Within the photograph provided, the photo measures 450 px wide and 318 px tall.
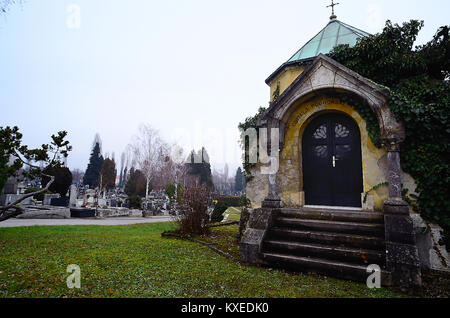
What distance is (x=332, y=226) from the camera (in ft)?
17.0

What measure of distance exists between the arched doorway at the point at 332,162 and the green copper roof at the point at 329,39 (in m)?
3.17

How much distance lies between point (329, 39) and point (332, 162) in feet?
17.6

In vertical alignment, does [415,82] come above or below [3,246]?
above

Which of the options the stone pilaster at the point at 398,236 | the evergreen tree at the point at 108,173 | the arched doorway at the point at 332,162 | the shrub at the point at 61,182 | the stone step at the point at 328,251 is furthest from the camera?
the evergreen tree at the point at 108,173

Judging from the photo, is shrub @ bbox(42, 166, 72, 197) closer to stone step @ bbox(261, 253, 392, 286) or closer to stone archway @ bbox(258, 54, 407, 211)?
stone archway @ bbox(258, 54, 407, 211)

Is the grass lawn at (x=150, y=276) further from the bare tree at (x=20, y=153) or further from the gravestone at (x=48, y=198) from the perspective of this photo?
the gravestone at (x=48, y=198)

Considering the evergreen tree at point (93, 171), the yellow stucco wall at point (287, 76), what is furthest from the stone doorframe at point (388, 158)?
the evergreen tree at point (93, 171)

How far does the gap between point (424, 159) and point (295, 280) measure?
4010mm

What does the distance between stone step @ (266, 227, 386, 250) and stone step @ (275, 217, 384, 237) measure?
18 cm

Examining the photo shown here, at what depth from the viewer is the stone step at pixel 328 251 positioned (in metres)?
4.25

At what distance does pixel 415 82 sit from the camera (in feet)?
19.0

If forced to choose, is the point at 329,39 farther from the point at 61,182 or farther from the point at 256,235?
the point at 61,182
